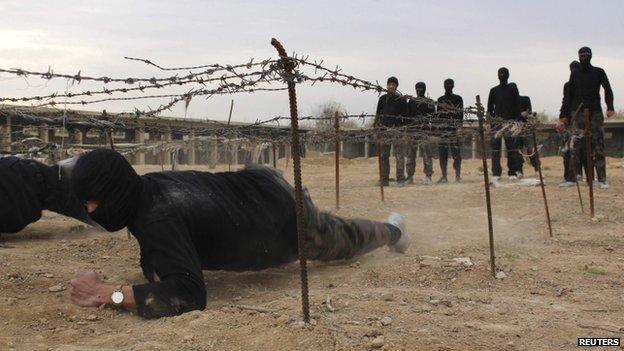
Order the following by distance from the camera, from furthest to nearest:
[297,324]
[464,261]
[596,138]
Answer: [596,138] < [464,261] < [297,324]

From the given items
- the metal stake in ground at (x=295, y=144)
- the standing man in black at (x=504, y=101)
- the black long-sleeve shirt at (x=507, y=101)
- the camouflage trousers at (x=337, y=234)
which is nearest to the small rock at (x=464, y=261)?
the camouflage trousers at (x=337, y=234)

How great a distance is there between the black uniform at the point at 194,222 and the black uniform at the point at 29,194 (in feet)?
7.35

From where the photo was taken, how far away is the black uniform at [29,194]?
5.59m

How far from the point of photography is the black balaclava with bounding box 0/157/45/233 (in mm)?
5574

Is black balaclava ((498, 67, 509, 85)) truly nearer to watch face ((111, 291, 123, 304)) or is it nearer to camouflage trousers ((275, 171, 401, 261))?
camouflage trousers ((275, 171, 401, 261))

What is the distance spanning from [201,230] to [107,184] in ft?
1.89

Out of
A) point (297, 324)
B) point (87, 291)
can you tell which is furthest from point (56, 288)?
point (297, 324)

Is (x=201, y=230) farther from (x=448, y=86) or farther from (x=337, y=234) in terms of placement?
(x=448, y=86)

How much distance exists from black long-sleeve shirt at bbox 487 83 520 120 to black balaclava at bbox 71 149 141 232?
29.8ft

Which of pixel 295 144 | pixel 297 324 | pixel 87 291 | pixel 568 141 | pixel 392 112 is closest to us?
pixel 297 324

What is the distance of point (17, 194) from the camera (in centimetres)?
563

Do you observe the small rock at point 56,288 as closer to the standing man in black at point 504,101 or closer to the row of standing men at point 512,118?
the row of standing men at point 512,118

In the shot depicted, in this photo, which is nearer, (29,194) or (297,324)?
(297,324)

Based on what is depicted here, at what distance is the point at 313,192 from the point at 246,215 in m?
8.07
